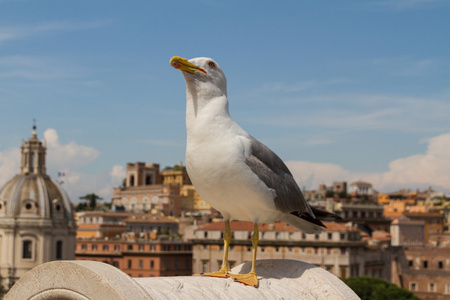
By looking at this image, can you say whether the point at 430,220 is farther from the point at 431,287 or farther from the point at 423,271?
the point at 431,287

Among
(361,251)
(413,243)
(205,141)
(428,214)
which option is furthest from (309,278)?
(428,214)

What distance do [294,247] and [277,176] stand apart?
184ft

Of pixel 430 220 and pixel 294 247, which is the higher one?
pixel 430 220

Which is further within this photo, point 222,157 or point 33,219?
point 33,219

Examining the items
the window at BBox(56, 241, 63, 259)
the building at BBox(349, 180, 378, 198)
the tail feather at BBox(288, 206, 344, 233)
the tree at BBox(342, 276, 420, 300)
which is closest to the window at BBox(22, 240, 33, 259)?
the window at BBox(56, 241, 63, 259)

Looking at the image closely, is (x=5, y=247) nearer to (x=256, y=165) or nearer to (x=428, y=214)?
(x=428, y=214)

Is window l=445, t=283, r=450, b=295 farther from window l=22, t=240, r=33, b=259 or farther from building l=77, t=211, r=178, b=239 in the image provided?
window l=22, t=240, r=33, b=259

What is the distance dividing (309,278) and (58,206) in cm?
6962

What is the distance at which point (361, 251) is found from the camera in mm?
62562

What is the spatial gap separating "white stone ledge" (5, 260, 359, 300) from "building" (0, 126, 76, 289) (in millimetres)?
66732

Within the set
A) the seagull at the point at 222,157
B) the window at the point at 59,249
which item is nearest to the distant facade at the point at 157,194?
the window at the point at 59,249

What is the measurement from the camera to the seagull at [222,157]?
557 cm

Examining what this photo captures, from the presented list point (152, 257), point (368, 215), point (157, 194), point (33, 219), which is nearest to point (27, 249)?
point (33, 219)

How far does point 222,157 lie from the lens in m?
5.54
